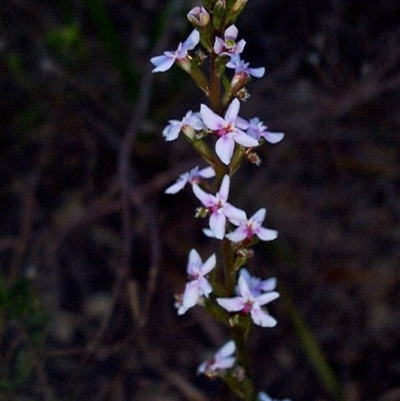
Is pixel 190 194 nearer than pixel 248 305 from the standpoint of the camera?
No

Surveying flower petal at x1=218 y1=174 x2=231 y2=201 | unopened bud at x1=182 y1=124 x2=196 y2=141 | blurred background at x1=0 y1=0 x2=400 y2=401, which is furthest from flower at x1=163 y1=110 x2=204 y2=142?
blurred background at x1=0 y1=0 x2=400 y2=401

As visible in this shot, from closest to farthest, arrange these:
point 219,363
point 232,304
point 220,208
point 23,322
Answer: point 220,208 → point 232,304 → point 219,363 → point 23,322

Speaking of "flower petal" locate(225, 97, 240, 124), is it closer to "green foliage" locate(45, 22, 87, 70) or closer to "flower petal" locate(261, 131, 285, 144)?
"flower petal" locate(261, 131, 285, 144)

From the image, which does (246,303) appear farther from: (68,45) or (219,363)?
(68,45)

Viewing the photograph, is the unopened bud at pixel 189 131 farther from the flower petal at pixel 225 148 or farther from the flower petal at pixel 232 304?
the flower petal at pixel 232 304

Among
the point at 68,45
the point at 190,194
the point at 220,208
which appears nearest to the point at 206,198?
the point at 220,208

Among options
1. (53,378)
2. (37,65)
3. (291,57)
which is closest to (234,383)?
(53,378)
